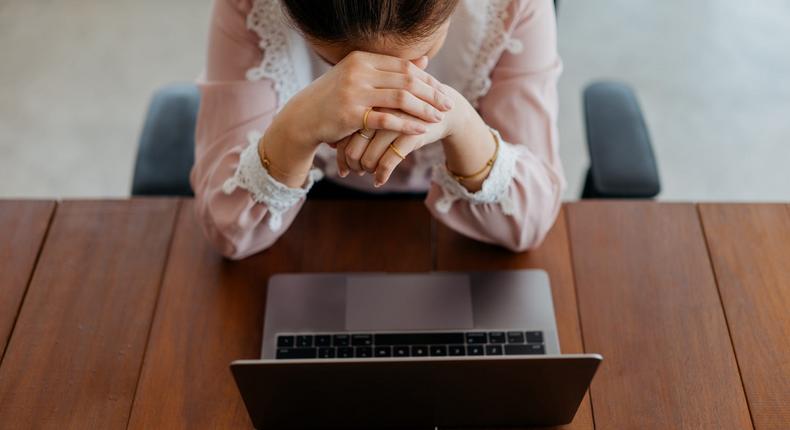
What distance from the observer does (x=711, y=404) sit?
0.87 m

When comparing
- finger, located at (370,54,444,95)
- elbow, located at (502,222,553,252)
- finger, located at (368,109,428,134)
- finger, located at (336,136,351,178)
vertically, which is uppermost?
finger, located at (370,54,444,95)

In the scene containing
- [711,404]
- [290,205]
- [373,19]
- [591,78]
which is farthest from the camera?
[591,78]

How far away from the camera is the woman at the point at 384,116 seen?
2.68 ft

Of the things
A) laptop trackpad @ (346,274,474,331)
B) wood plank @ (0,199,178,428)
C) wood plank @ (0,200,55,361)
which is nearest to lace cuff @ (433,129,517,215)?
laptop trackpad @ (346,274,474,331)

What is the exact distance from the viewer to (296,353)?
92 centimetres

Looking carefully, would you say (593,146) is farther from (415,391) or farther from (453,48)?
(415,391)

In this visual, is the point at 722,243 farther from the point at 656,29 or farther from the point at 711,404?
the point at 656,29

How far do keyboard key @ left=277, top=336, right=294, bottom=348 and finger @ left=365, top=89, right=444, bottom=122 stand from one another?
32 centimetres

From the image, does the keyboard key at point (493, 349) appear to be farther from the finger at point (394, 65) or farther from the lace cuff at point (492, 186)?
the finger at point (394, 65)

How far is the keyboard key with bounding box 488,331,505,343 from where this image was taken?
922 mm

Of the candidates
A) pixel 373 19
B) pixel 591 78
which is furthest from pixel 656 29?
pixel 373 19

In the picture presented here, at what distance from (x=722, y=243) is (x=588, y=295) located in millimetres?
211

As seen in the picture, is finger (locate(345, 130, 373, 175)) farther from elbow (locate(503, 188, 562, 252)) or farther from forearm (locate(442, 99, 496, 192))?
elbow (locate(503, 188, 562, 252))

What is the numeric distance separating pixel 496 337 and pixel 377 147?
29 centimetres
